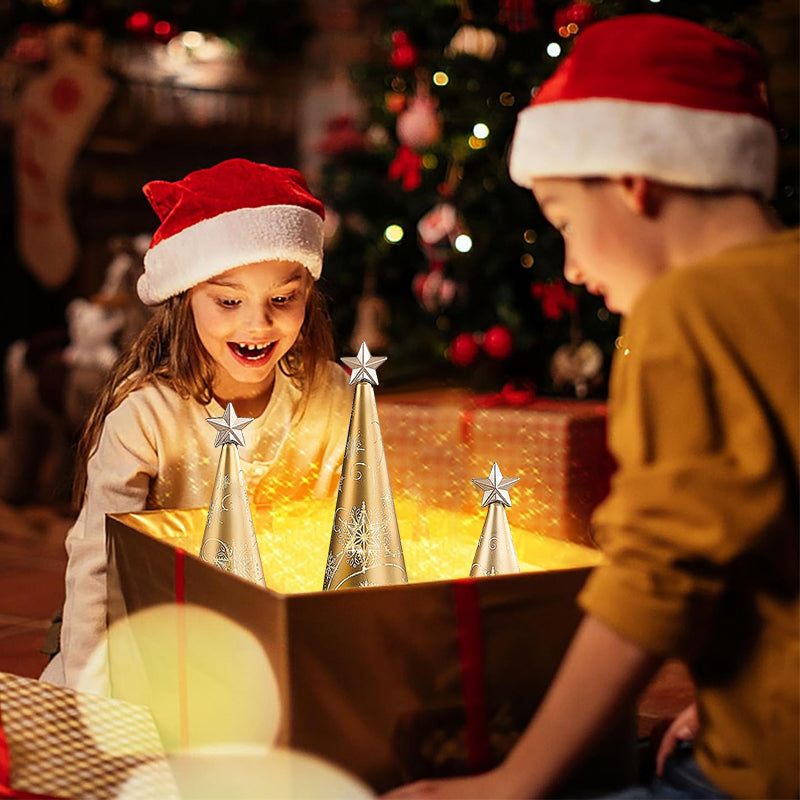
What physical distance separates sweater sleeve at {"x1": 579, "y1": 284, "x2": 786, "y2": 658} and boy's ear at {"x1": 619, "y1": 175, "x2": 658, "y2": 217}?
80 millimetres

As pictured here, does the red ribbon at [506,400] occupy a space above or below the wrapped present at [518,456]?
above

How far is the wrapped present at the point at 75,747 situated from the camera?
0.85 m

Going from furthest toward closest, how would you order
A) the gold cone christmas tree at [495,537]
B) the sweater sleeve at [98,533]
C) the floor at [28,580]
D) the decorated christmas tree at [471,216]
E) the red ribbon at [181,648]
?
the decorated christmas tree at [471,216] → the floor at [28,580] → the sweater sleeve at [98,533] → the gold cone christmas tree at [495,537] → the red ribbon at [181,648]

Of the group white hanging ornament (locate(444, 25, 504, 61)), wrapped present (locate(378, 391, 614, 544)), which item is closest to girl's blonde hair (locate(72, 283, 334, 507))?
wrapped present (locate(378, 391, 614, 544))

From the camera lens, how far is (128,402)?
46.8 inches

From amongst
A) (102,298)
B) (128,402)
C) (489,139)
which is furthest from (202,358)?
(102,298)

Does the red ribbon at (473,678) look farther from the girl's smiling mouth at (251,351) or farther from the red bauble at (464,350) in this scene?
the red bauble at (464,350)

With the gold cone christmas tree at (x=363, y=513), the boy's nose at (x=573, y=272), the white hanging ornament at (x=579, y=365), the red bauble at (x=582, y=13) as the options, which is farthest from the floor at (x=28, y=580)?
the red bauble at (x=582, y=13)

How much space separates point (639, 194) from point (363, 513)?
0.43m

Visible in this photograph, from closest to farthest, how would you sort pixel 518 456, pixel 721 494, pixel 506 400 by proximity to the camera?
pixel 721 494, pixel 518 456, pixel 506 400

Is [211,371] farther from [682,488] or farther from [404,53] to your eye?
[404,53]

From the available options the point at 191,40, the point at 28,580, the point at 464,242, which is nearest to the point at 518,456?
the point at 464,242

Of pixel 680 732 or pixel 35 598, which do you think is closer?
pixel 680 732

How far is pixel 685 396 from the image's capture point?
61cm
